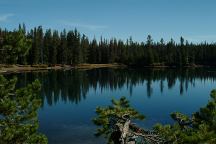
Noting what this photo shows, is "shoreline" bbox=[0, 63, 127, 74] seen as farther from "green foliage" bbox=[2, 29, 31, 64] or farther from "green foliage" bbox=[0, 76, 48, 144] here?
"green foliage" bbox=[2, 29, 31, 64]

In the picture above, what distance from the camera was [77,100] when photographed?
70.5 metres

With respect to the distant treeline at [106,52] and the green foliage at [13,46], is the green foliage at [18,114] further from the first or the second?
the distant treeline at [106,52]

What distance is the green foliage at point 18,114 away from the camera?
595 inches

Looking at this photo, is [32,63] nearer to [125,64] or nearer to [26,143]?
[125,64]

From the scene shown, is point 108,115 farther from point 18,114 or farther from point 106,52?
point 106,52

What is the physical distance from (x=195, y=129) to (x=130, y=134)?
2950 millimetres

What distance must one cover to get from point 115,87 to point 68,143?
191 feet

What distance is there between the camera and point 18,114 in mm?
16219

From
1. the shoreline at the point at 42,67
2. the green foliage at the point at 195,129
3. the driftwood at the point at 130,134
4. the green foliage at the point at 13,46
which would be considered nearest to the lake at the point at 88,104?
the green foliage at the point at 13,46

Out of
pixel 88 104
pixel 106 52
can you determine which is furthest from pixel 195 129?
pixel 106 52

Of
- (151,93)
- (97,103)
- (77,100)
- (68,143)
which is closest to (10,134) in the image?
(68,143)

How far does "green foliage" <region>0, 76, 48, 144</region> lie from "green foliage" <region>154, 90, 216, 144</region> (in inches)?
261

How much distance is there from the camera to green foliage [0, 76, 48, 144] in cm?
1510

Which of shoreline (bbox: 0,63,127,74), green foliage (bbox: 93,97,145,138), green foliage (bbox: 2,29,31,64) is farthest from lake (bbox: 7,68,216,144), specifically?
shoreline (bbox: 0,63,127,74)
